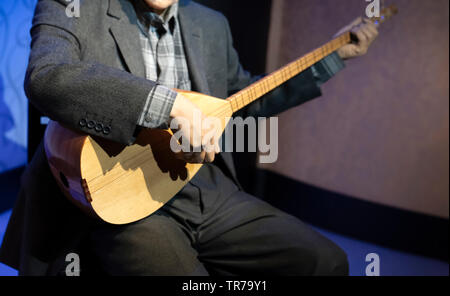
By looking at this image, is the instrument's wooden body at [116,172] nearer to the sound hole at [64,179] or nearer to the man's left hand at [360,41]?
the sound hole at [64,179]

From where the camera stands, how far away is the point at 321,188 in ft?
9.16

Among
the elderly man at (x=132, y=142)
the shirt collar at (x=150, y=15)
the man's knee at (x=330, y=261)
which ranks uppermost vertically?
the shirt collar at (x=150, y=15)

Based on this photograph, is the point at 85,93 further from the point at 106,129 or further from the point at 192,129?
the point at 192,129

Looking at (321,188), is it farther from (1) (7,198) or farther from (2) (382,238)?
(1) (7,198)

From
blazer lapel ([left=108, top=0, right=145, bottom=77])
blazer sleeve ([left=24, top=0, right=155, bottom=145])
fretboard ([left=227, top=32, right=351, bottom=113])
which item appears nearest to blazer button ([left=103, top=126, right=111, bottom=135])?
blazer sleeve ([left=24, top=0, right=155, bottom=145])

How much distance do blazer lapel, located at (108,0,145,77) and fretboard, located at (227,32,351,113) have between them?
32cm

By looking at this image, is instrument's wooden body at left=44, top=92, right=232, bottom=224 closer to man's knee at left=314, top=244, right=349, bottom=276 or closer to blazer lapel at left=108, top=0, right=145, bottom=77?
blazer lapel at left=108, top=0, right=145, bottom=77

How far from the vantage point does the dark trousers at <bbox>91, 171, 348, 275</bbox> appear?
1227 millimetres

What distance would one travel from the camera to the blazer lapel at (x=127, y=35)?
130 centimetres

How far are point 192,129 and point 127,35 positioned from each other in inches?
15.8

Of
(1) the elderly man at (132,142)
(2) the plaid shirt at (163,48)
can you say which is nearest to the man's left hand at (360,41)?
(1) the elderly man at (132,142)

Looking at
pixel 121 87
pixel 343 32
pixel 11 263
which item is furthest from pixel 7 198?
pixel 343 32

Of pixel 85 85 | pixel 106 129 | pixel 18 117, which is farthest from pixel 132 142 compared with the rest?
pixel 18 117

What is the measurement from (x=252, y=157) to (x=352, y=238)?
32.9 inches
